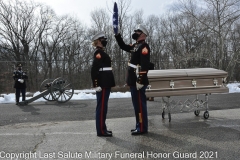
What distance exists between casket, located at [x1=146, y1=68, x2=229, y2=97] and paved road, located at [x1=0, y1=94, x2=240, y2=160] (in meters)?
0.72

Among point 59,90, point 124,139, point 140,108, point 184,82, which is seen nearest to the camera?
point 124,139

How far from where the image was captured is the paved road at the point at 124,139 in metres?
3.62

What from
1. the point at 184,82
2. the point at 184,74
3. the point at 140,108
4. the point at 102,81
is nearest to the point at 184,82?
the point at 184,82

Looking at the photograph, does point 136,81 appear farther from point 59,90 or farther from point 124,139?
point 59,90

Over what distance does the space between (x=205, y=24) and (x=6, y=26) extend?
30.0 m

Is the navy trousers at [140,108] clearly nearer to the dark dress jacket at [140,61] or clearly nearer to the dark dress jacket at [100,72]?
the dark dress jacket at [140,61]

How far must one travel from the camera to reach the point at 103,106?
4.60 metres

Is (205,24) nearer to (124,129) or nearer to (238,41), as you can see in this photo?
(238,41)

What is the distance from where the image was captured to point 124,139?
172 inches

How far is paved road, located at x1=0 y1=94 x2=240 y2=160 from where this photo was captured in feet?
11.9

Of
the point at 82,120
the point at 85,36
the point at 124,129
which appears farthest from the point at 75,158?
the point at 85,36

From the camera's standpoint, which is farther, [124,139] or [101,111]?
[101,111]

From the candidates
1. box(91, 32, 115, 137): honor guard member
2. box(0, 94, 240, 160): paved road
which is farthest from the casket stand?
box(91, 32, 115, 137): honor guard member

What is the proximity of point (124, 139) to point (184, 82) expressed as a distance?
1963 mm
